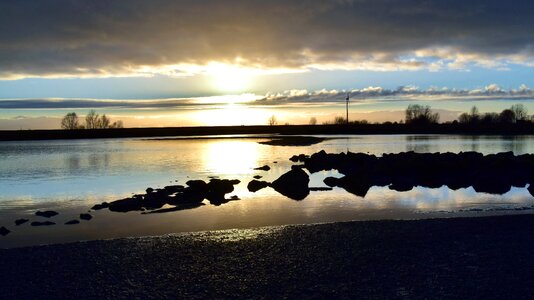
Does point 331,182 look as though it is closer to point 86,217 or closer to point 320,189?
point 320,189

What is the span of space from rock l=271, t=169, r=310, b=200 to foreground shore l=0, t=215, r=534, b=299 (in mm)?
9699

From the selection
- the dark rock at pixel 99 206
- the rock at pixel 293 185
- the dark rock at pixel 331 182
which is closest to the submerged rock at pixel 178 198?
the dark rock at pixel 99 206

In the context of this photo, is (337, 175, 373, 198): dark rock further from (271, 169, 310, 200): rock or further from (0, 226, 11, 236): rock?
(0, 226, 11, 236): rock

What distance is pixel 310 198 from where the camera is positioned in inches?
831

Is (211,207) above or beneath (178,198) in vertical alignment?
beneath

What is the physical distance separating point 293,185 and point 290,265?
47.2 feet

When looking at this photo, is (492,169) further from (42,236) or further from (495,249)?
(42,236)

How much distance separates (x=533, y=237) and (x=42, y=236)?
43.6 feet

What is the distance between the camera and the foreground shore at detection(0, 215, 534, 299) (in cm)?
809

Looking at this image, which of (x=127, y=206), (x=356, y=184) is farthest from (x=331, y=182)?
(x=127, y=206)

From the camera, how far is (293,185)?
78.3 feet

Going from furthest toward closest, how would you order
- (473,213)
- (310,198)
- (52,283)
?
(310,198) → (473,213) → (52,283)

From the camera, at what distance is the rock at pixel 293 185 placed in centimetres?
2278

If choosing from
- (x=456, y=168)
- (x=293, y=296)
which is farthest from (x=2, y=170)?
(x=293, y=296)
